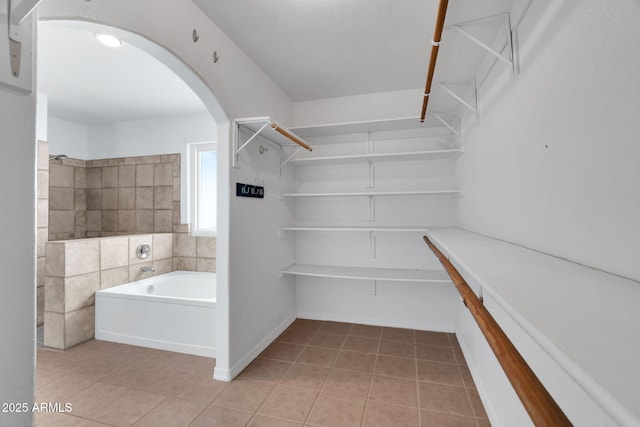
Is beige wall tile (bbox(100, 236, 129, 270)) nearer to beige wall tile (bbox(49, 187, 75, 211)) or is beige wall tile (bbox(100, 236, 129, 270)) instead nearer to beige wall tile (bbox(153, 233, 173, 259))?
beige wall tile (bbox(153, 233, 173, 259))

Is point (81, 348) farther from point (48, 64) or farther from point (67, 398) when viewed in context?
point (48, 64)

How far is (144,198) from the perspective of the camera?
3693 millimetres

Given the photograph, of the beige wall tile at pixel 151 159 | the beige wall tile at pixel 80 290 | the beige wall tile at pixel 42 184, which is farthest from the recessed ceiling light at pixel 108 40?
the beige wall tile at pixel 80 290

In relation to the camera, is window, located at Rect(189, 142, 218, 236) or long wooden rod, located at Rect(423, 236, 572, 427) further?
window, located at Rect(189, 142, 218, 236)

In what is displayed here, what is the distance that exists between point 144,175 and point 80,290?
5.27ft

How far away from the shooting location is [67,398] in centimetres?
180

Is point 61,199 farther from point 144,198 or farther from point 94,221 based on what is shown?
point 144,198

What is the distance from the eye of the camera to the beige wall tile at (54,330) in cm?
248

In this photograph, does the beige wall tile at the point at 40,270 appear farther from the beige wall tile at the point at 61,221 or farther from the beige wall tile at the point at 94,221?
the beige wall tile at the point at 94,221

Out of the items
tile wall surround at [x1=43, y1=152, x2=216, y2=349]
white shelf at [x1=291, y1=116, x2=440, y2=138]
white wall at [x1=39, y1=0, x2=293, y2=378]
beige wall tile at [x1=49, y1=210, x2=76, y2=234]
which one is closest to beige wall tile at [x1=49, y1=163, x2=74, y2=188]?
tile wall surround at [x1=43, y1=152, x2=216, y2=349]

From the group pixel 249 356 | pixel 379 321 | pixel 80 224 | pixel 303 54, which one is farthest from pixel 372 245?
pixel 80 224

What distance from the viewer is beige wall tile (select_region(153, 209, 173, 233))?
3.61 meters

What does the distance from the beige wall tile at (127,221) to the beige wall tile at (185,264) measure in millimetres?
768

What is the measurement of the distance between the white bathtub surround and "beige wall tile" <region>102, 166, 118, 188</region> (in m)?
1.24
